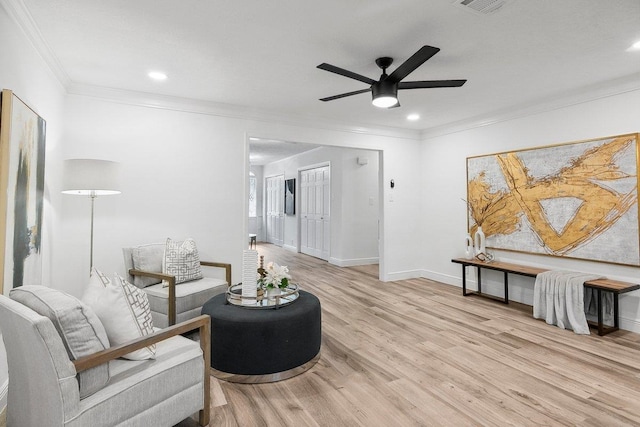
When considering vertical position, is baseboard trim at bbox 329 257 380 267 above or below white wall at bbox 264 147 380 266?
below

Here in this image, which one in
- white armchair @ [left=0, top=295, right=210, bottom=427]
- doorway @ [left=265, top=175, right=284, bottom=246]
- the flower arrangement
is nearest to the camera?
white armchair @ [left=0, top=295, right=210, bottom=427]

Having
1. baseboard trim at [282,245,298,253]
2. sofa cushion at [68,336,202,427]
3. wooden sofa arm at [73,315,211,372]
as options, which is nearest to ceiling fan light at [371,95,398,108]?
wooden sofa arm at [73,315,211,372]

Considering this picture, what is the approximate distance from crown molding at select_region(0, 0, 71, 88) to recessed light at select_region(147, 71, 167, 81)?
72cm

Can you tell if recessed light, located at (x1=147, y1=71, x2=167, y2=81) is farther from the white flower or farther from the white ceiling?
the white flower

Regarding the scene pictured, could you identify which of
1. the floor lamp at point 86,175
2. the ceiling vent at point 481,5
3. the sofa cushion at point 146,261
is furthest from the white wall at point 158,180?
the ceiling vent at point 481,5

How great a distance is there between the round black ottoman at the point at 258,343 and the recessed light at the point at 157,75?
2263 mm

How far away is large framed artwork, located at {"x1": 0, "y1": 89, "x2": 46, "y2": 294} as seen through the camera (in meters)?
1.92

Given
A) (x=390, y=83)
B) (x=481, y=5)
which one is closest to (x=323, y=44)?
(x=390, y=83)

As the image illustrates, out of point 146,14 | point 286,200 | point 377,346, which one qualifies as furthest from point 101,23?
point 286,200

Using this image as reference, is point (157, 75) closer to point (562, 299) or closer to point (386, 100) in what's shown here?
point (386, 100)

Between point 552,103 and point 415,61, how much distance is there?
8.49 ft

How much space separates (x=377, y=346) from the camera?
2.93 m

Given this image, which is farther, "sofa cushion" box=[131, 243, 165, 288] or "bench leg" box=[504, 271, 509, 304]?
"bench leg" box=[504, 271, 509, 304]

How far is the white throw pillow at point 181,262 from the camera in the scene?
325 centimetres
